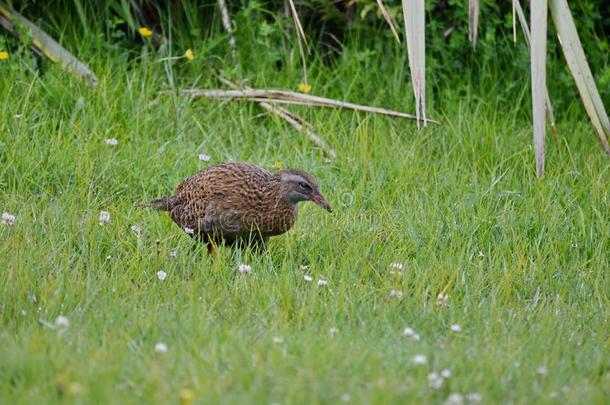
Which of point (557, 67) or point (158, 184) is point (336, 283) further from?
point (557, 67)

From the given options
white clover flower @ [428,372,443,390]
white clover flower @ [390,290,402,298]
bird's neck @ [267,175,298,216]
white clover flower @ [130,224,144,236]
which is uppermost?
white clover flower @ [428,372,443,390]

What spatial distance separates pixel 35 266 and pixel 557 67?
4.70 metres

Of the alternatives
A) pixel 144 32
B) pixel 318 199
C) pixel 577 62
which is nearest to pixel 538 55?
pixel 577 62

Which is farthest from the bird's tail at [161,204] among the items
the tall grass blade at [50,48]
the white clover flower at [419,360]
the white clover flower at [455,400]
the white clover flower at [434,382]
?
the white clover flower at [455,400]

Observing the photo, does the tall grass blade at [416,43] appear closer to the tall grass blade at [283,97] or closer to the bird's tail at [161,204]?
the bird's tail at [161,204]

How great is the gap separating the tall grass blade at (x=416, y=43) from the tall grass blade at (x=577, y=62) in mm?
866

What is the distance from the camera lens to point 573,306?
19.2 feet

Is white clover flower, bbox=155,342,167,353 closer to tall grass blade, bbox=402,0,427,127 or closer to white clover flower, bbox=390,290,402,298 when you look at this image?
white clover flower, bbox=390,290,402,298

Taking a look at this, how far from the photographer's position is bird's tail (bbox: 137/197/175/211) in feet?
21.8

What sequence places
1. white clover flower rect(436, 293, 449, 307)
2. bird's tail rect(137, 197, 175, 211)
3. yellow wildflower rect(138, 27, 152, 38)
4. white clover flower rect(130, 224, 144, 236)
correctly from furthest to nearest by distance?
1. yellow wildflower rect(138, 27, 152, 38)
2. bird's tail rect(137, 197, 175, 211)
3. white clover flower rect(130, 224, 144, 236)
4. white clover flower rect(436, 293, 449, 307)

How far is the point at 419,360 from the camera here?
14.4 feet

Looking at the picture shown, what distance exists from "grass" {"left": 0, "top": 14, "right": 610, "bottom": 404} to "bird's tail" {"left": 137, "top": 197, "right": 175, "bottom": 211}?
0.10 metres

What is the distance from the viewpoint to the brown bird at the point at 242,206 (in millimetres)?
6445

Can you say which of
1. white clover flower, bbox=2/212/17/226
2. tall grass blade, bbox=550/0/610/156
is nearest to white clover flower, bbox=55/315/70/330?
white clover flower, bbox=2/212/17/226
